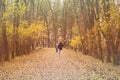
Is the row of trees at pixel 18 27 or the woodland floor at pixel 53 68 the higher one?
the row of trees at pixel 18 27

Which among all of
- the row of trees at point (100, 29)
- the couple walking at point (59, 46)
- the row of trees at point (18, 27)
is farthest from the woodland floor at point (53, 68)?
the row of trees at point (100, 29)

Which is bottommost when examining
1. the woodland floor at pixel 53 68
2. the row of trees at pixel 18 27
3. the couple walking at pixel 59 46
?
the woodland floor at pixel 53 68

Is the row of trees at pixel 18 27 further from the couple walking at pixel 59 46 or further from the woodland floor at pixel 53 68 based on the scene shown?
the couple walking at pixel 59 46

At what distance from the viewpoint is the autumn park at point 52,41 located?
6.80 metres

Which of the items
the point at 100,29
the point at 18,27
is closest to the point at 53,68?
the point at 18,27

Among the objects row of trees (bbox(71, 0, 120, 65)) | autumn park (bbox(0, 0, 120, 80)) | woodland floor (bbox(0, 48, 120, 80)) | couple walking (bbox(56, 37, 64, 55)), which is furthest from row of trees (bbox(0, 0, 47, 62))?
row of trees (bbox(71, 0, 120, 65))

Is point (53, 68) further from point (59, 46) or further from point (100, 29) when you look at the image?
point (100, 29)

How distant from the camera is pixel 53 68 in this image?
7.17m

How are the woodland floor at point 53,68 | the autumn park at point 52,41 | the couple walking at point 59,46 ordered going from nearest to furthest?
the woodland floor at point 53,68 < the autumn park at point 52,41 < the couple walking at point 59,46

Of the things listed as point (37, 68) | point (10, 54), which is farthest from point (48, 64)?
point (10, 54)

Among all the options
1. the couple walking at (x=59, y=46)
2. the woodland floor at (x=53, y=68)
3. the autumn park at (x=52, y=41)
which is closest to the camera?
the woodland floor at (x=53, y=68)

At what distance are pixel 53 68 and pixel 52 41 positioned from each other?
111cm

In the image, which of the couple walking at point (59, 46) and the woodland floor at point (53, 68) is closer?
the woodland floor at point (53, 68)

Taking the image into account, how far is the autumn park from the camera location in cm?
680
